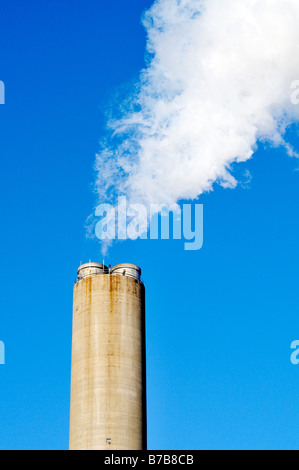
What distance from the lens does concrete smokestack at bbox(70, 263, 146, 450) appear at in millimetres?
72062

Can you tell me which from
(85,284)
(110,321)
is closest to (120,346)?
(110,321)

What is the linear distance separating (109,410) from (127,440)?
303 cm

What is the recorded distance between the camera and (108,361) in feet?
243

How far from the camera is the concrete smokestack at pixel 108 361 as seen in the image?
2837 inches
